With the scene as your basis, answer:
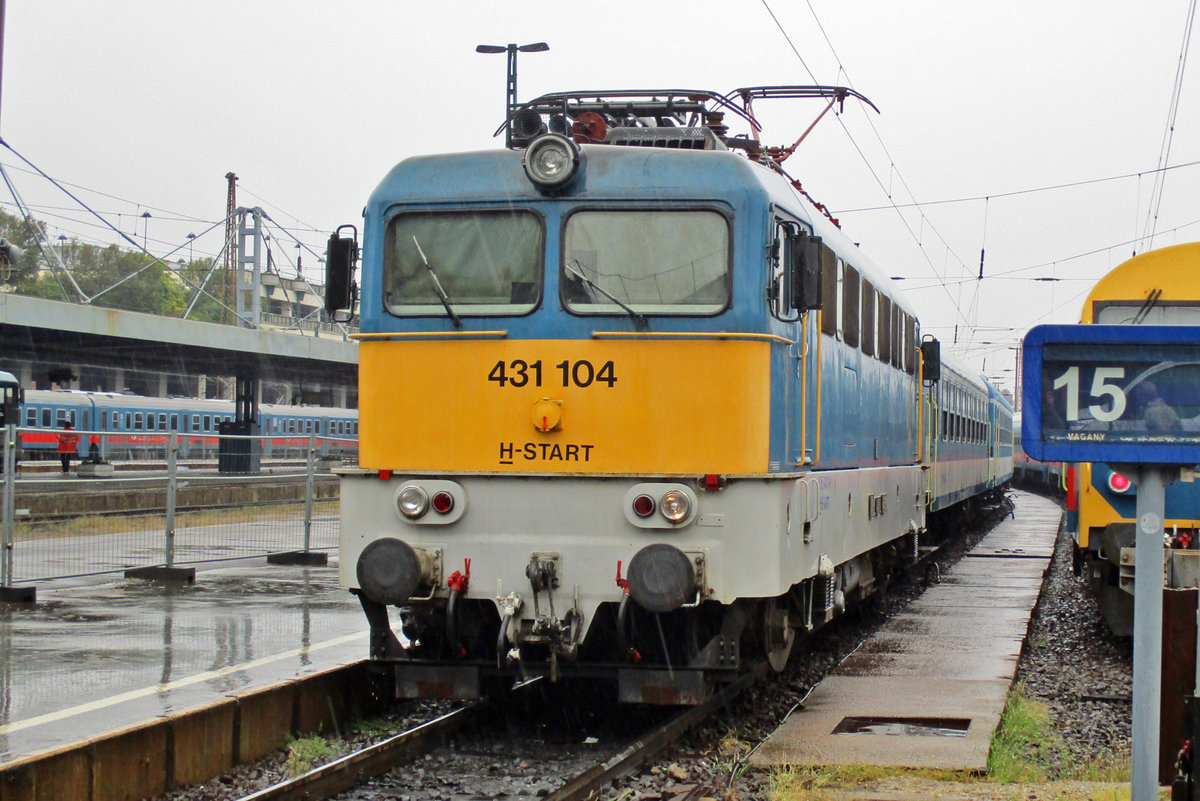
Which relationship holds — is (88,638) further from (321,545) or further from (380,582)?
(321,545)

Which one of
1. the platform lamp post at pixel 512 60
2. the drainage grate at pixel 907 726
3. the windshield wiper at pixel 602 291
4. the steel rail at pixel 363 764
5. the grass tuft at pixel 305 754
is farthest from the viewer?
the platform lamp post at pixel 512 60

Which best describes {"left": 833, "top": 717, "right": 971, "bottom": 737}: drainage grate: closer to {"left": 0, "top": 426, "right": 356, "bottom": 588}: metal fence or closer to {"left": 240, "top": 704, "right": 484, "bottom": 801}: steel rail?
{"left": 240, "top": 704, "right": 484, "bottom": 801}: steel rail

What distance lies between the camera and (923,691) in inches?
339

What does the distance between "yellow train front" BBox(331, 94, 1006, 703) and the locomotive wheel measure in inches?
1.8

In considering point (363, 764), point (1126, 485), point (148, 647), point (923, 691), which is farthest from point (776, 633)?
→ point (148, 647)

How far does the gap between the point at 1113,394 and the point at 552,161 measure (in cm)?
422

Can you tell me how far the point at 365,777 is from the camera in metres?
6.65

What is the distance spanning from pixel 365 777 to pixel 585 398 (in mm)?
2210

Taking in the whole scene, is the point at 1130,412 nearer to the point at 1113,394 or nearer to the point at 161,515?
the point at 1113,394

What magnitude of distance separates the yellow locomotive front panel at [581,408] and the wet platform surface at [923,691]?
1.49 metres

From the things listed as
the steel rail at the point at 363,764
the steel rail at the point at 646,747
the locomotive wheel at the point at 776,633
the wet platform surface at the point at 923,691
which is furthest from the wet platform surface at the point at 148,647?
the wet platform surface at the point at 923,691

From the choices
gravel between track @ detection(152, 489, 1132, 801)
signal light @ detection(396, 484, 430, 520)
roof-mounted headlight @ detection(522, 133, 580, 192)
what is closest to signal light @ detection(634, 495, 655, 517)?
signal light @ detection(396, 484, 430, 520)

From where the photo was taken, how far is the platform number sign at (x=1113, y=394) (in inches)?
148

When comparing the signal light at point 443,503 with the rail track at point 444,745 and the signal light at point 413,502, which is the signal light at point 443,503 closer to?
the signal light at point 413,502
